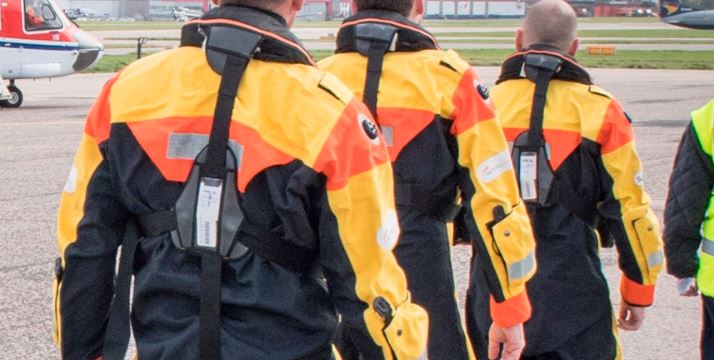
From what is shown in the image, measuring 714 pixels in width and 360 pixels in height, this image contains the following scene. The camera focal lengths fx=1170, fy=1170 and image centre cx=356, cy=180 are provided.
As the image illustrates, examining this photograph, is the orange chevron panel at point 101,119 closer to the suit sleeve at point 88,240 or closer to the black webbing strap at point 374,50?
the suit sleeve at point 88,240

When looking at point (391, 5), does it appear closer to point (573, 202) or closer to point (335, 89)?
point (573, 202)

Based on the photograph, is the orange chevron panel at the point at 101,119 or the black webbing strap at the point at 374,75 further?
the black webbing strap at the point at 374,75

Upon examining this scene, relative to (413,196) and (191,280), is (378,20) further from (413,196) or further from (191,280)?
(191,280)

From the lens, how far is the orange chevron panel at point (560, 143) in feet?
13.5

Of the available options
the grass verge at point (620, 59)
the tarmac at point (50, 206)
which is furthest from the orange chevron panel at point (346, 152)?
the grass verge at point (620, 59)

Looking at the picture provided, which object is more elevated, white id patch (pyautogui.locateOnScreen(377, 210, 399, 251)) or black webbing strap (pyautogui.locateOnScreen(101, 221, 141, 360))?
→ white id patch (pyautogui.locateOnScreen(377, 210, 399, 251))

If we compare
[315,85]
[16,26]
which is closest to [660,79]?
[16,26]

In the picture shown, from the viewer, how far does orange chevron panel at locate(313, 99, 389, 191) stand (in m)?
2.31

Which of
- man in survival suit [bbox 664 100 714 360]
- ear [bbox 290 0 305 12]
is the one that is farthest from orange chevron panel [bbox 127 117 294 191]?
man in survival suit [bbox 664 100 714 360]

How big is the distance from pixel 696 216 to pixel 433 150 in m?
1.01

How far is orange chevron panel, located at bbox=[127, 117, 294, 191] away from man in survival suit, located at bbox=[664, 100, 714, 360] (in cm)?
208

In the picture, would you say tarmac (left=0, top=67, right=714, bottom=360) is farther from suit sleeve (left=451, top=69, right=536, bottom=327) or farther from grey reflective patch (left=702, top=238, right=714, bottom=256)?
suit sleeve (left=451, top=69, right=536, bottom=327)

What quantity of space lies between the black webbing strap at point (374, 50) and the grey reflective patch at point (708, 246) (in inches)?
48.5

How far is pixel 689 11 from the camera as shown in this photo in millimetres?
64562
